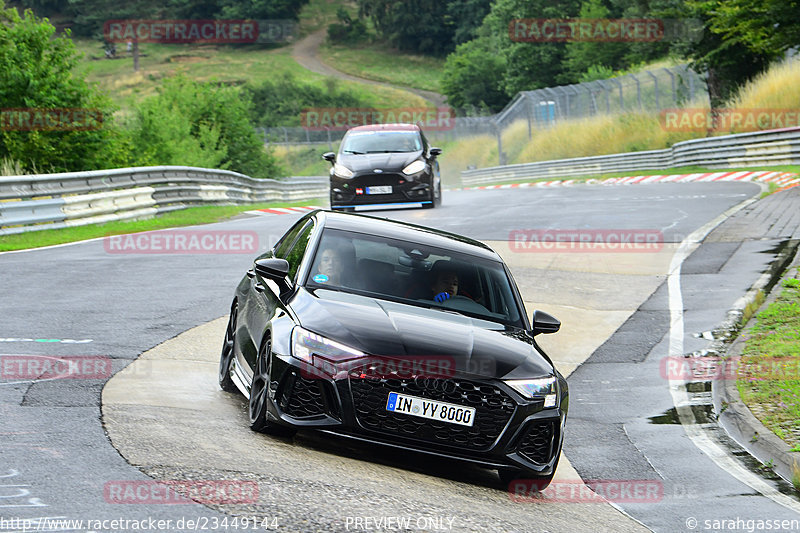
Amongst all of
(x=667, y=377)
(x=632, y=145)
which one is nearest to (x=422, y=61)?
(x=632, y=145)

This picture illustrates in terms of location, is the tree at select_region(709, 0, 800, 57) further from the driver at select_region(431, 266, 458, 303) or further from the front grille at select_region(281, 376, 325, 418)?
the front grille at select_region(281, 376, 325, 418)

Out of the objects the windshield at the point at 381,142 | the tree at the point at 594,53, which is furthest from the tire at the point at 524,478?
the tree at the point at 594,53

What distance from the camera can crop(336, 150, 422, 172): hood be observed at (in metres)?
22.8

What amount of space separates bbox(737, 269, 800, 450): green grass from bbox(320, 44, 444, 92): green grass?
113040 millimetres

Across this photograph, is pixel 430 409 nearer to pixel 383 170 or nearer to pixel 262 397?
pixel 262 397

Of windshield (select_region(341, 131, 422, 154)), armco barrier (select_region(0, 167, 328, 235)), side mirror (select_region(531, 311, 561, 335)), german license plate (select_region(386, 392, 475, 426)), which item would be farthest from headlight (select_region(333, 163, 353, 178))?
german license plate (select_region(386, 392, 475, 426))

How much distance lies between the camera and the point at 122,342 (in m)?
9.83

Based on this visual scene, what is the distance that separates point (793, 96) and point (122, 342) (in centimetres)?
3311

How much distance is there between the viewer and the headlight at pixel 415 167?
2295 cm

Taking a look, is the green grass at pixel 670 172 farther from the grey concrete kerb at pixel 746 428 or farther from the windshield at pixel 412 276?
the windshield at pixel 412 276

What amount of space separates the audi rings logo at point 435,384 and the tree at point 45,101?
1966cm

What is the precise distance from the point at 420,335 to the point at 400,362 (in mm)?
351

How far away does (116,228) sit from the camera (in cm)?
2148

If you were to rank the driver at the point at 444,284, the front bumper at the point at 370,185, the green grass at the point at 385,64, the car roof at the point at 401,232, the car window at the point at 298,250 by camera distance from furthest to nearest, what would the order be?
the green grass at the point at 385,64 → the front bumper at the point at 370,185 → the car roof at the point at 401,232 → the car window at the point at 298,250 → the driver at the point at 444,284
